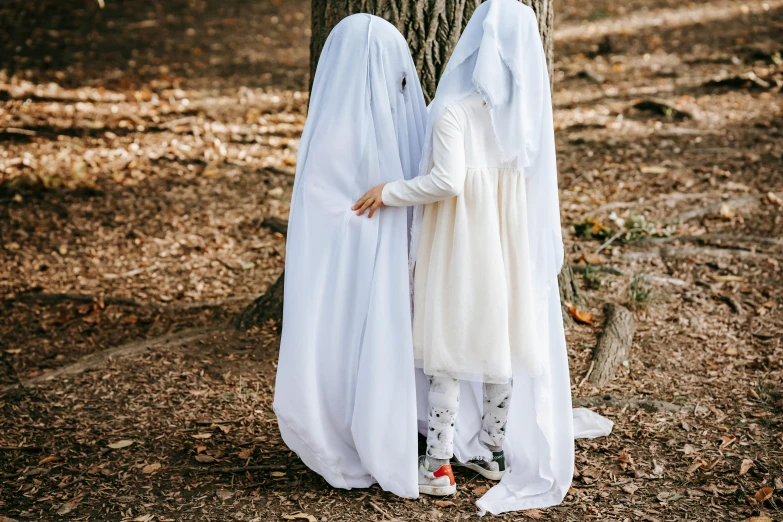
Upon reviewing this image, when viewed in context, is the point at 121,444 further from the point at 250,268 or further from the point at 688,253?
the point at 688,253

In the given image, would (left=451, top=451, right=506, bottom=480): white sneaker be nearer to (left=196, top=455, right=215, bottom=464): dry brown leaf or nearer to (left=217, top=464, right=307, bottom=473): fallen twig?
(left=217, top=464, right=307, bottom=473): fallen twig

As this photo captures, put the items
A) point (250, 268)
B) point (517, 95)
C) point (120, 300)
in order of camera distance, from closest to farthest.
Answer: point (517, 95)
point (120, 300)
point (250, 268)

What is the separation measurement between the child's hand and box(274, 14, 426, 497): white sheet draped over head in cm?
4

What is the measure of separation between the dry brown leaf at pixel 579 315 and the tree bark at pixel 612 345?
10cm

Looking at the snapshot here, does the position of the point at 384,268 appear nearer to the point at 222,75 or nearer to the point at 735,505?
the point at 735,505

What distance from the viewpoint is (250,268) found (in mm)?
6012

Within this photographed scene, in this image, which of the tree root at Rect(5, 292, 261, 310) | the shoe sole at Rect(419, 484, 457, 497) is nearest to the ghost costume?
the shoe sole at Rect(419, 484, 457, 497)

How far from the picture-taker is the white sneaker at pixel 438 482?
10.9 ft

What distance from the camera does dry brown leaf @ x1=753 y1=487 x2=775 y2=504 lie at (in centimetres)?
325

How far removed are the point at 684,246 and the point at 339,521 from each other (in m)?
3.81

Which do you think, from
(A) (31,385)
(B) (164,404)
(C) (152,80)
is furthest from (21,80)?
(B) (164,404)

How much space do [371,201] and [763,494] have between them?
6.76 ft

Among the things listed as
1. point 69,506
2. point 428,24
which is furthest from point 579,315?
point 69,506

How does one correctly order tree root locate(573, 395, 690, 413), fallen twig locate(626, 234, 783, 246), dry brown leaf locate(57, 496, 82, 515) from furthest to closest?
fallen twig locate(626, 234, 783, 246), tree root locate(573, 395, 690, 413), dry brown leaf locate(57, 496, 82, 515)
